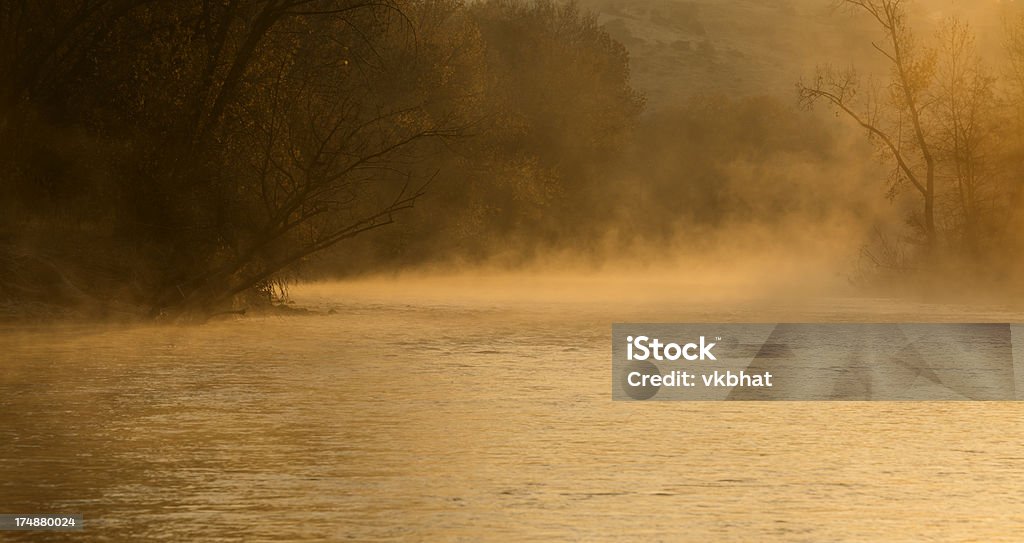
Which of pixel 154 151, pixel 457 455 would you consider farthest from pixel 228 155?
pixel 457 455

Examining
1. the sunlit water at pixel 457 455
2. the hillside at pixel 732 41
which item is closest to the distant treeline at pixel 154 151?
the sunlit water at pixel 457 455

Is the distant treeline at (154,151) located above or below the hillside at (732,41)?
below

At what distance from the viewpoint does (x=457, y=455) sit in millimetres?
10883

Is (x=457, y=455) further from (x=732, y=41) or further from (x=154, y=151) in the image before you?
(x=732, y=41)

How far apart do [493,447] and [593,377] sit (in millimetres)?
5884

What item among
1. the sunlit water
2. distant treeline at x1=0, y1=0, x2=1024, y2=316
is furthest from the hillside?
the sunlit water

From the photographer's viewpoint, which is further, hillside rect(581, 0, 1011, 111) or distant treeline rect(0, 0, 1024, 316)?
hillside rect(581, 0, 1011, 111)

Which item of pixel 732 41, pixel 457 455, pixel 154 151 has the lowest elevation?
pixel 457 455

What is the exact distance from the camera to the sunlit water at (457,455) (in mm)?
8250

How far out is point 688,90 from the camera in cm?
13700

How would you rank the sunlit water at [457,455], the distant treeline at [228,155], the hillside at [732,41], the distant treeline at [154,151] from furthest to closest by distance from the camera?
1. the hillside at [732,41]
2. the distant treeline at [228,155]
3. the distant treeline at [154,151]
4. the sunlit water at [457,455]

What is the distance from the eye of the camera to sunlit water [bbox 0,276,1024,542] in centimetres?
825

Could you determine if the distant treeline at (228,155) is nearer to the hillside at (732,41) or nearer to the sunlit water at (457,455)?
the sunlit water at (457,455)

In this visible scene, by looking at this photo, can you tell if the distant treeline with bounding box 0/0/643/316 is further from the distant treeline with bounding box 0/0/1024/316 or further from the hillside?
the hillside
